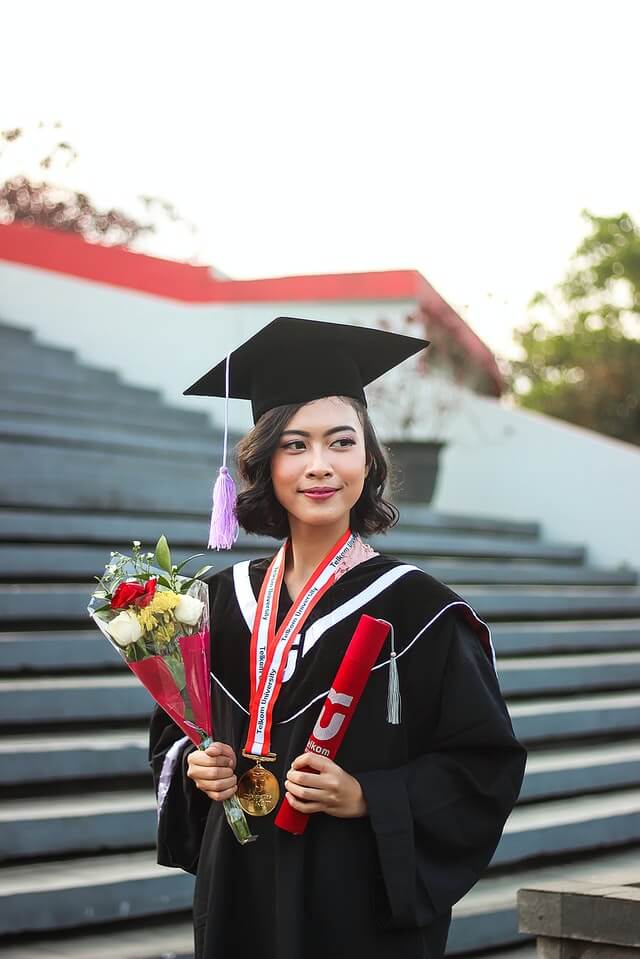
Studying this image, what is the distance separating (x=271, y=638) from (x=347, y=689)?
27 centimetres

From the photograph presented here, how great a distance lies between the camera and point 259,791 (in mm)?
2484

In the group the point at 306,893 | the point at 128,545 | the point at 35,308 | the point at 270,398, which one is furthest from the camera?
the point at 35,308

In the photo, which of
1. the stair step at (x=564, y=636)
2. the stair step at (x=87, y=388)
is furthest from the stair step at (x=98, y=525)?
the stair step at (x=87, y=388)

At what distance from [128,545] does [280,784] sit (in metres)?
3.81

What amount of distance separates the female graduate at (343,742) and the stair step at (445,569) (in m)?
2.51

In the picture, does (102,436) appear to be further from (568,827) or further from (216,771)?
(216,771)

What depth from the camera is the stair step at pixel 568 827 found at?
5.24 metres

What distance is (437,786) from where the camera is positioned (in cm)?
244

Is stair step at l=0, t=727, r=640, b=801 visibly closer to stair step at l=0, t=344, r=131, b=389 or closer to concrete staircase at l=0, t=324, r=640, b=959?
concrete staircase at l=0, t=324, r=640, b=959

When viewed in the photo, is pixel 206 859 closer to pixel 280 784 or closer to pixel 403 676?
pixel 280 784

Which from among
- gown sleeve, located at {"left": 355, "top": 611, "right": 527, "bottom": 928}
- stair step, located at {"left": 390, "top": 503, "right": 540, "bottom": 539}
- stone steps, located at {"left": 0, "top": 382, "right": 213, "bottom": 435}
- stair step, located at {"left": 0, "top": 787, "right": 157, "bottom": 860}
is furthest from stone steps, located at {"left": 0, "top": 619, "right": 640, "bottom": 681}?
gown sleeve, located at {"left": 355, "top": 611, "right": 527, "bottom": 928}

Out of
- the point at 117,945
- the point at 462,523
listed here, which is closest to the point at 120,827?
the point at 117,945

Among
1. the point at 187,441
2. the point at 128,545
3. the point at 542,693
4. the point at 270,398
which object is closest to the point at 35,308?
the point at 187,441

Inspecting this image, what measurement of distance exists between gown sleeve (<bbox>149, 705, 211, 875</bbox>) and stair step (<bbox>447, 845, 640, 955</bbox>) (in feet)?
6.07
